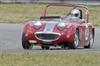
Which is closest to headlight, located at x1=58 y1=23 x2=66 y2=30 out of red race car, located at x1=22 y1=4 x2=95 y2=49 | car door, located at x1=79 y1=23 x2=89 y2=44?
red race car, located at x1=22 y1=4 x2=95 y2=49

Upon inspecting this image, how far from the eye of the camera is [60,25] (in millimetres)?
17234

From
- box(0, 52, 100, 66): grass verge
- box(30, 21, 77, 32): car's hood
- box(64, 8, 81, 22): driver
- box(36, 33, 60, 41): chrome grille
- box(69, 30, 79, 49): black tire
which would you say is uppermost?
box(0, 52, 100, 66): grass verge

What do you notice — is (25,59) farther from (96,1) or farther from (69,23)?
(96,1)

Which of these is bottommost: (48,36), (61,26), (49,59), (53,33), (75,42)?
(75,42)

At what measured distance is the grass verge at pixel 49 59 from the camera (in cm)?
1205

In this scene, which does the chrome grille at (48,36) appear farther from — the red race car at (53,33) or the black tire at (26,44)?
the black tire at (26,44)

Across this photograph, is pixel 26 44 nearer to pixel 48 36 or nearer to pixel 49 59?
pixel 48 36

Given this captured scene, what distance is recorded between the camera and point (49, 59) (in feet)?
42.2

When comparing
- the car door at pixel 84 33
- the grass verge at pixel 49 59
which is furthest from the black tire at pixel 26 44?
the grass verge at pixel 49 59

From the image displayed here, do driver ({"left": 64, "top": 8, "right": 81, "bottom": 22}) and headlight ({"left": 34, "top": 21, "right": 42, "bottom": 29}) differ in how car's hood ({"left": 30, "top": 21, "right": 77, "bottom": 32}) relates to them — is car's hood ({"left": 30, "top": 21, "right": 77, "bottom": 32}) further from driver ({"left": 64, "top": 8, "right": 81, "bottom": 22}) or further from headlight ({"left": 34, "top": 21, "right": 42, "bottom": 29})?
driver ({"left": 64, "top": 8, "right": 81, "bottom": 22})

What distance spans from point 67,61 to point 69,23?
17.0ft

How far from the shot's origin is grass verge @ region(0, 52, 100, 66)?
39.5 feet

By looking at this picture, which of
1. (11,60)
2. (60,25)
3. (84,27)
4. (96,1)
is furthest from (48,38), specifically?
(96,1)

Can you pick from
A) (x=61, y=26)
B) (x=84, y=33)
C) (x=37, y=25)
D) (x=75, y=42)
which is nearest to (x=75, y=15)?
(x=84, y=33)
